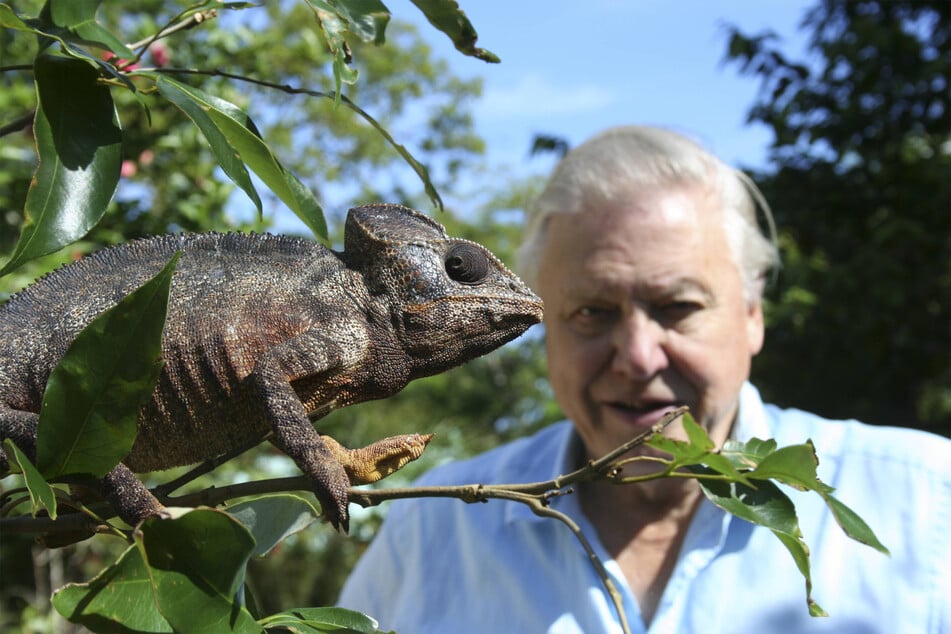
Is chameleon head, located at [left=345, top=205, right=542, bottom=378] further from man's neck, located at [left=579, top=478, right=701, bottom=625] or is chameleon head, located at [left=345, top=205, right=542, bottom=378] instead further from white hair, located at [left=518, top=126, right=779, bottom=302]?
man's neck, located at [left=579, top=478, right=701, bottom=625]

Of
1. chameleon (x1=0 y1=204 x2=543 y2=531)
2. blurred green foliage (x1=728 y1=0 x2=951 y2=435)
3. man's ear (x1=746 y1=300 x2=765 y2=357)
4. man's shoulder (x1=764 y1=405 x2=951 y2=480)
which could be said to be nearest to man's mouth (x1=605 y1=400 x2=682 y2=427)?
man's shoulder (x1=764 y1=405 x2=951 y2=480)

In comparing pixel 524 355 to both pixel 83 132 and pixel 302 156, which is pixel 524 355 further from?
pixel 83 132

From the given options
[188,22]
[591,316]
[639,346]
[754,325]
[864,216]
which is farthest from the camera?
[864,216]

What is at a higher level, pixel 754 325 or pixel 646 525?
pixel 754 325

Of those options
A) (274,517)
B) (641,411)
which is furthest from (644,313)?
(274,517)

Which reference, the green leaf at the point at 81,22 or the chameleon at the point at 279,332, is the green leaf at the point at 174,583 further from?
the green leaf at the point at 81,22

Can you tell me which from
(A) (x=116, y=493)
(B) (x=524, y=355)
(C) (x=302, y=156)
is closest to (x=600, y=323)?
(A) (x=116, y=493)

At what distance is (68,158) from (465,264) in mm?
280

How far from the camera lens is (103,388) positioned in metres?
0.59

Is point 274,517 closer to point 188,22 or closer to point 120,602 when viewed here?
point 120,602

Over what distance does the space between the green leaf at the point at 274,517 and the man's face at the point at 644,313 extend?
132 centimetres

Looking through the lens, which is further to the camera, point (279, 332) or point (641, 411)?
point (641, 411)

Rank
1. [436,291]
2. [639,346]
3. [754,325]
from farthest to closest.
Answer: [754,325]
[639,346]
[436,291]

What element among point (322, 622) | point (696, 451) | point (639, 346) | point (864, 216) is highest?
point (696, 451)
